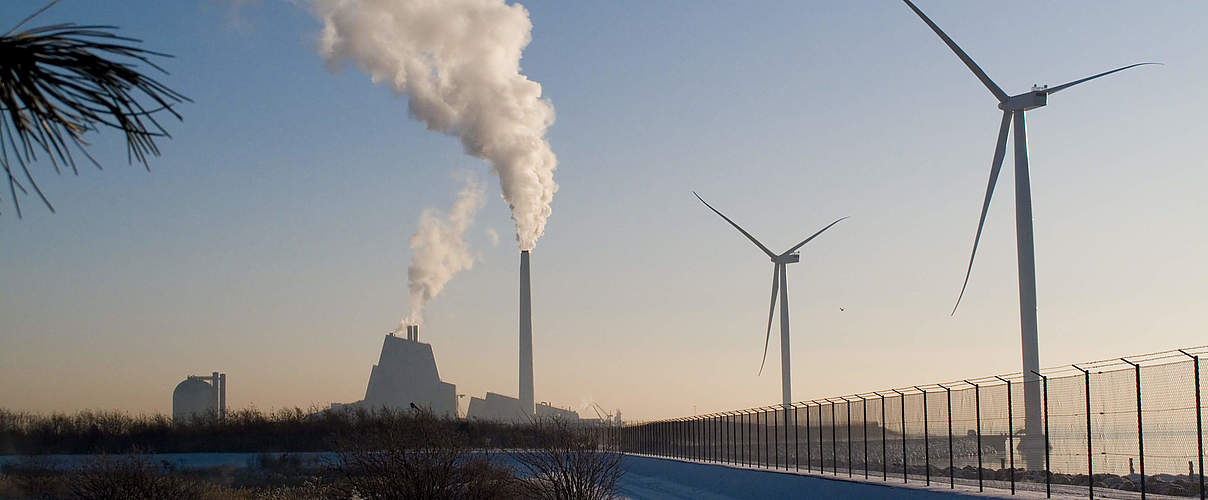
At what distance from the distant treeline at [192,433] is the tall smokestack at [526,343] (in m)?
18.4

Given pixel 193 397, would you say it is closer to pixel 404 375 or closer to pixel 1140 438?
pixel 404 375

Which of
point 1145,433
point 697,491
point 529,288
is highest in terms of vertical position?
point 529,288

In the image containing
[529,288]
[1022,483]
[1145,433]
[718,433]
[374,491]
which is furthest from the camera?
[529,288]

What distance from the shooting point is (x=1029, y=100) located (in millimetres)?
45469

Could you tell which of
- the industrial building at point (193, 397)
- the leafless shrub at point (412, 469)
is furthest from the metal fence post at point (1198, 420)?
the industrial building at point (193, 397)

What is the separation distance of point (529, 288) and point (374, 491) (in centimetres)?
7720

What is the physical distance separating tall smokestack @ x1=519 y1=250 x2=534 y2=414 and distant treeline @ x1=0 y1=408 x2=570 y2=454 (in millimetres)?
18398

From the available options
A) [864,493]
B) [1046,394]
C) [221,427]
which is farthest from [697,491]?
[221,427]

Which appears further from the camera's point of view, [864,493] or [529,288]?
[529,288]

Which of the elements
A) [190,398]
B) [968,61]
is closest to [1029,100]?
[968,61]

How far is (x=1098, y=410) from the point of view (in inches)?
940

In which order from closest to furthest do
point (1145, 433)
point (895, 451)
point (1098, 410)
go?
point (1145, 433), point (1098, 410), point (895, 451)

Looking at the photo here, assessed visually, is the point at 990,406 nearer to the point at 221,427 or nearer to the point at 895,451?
the point at 895,451

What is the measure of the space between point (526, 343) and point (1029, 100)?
6691 cm
